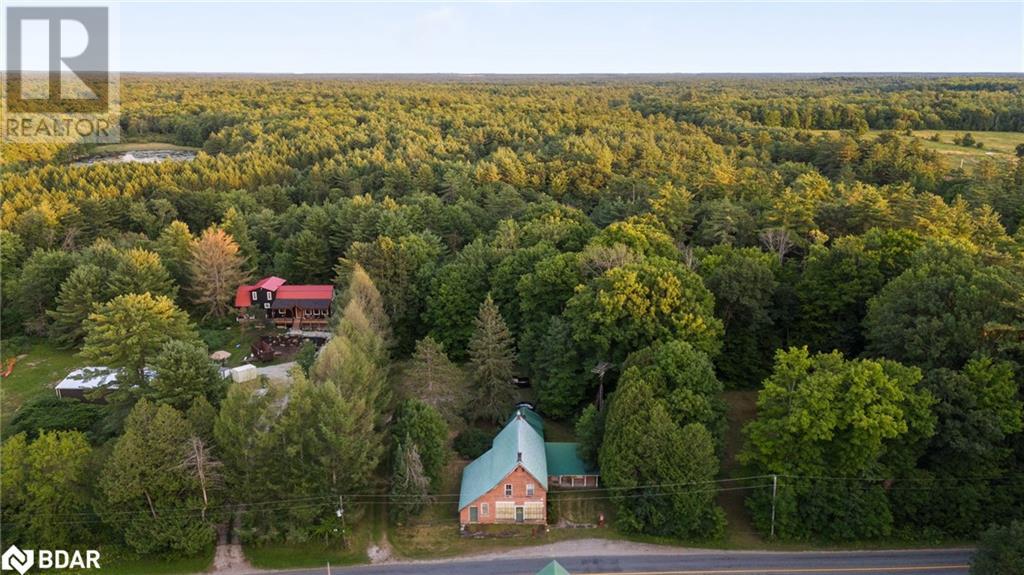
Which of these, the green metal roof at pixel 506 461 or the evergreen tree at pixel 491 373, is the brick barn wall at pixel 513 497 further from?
the evergreen tree at pixel 491 373

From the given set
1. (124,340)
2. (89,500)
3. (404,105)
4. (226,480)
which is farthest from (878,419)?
(404,105)

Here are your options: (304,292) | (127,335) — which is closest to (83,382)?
(127,335)

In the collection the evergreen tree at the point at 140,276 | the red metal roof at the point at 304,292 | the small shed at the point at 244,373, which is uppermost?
the evergreen tree at the point at 140,276

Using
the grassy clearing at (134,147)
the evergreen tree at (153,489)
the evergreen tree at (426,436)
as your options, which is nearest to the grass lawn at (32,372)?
the evergreen tree at (153,489)

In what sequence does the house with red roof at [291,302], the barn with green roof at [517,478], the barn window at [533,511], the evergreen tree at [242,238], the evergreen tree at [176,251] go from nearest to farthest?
the barn with green roof at [517,478], the barn window at [533,511], the house with red roof at [291,302], the evergreen tree at [176,251], the evergreen tree at [242,238]

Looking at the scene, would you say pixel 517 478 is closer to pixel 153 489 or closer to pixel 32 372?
pixel 153 489
